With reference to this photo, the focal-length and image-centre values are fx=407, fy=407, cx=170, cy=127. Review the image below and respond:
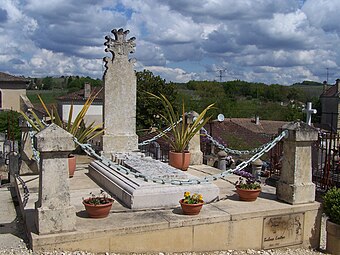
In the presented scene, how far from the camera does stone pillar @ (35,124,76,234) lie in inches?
199

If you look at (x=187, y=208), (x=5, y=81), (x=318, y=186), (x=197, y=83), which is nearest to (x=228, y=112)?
(x=197, y=83)

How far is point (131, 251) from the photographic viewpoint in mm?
5395

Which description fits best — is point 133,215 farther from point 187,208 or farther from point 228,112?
point 228,112

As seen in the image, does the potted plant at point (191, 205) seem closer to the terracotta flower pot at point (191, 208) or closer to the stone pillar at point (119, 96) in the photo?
the terracotta flower pot at point (191, 208)

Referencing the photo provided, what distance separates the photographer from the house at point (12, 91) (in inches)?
1745

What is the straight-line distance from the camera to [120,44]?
9.59 metres

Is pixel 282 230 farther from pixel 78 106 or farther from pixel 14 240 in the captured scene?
pixel 78 106

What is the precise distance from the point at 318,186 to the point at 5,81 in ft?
136

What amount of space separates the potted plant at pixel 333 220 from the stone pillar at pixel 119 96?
15.9 ft

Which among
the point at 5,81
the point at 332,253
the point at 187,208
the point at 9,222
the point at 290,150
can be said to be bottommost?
the point at 332,253

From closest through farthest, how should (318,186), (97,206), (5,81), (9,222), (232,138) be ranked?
(97,206) → (9,222) → (318,186) → (232,138) → (5,81)

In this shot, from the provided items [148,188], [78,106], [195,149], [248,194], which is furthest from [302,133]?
[78,106]

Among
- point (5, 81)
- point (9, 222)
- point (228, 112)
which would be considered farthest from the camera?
point (228, 112)

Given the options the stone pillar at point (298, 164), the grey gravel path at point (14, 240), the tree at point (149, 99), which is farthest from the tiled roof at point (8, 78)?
the stone pillar at point (298, 164)
